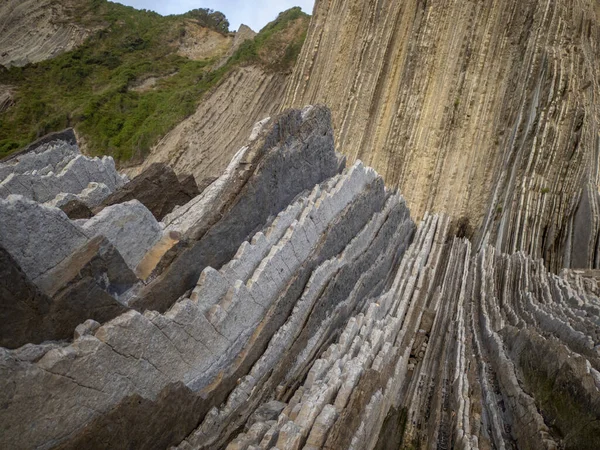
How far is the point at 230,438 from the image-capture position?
5352 millimetres

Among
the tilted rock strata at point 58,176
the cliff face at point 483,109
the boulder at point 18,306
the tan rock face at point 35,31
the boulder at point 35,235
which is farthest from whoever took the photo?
the tan rock face at point 35,31

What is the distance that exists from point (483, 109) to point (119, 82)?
24019mm

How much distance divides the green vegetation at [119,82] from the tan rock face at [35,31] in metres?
1.46

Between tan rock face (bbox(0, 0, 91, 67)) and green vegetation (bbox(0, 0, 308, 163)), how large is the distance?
146 centimetres

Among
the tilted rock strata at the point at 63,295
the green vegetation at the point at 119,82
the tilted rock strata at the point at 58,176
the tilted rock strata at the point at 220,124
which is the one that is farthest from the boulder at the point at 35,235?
the green vegetation at the point at 119,82

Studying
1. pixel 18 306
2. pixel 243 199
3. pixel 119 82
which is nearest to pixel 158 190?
pixel 243 199

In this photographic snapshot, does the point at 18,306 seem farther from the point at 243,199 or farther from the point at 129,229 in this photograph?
the point at 243,199

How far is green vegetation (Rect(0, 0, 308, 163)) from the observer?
1016 inches

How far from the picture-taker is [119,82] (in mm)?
31203

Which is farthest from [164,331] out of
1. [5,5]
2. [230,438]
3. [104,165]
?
[5,5]

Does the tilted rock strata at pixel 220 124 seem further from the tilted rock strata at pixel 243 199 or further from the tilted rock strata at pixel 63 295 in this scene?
the tilted rock strata at pixel 63 295

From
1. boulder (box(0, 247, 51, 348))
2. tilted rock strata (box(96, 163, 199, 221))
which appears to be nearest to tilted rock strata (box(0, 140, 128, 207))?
tilted rock strata (box(96, 163, 199, 221))

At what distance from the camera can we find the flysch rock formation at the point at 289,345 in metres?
4.24

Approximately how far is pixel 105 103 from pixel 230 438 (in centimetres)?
2774
